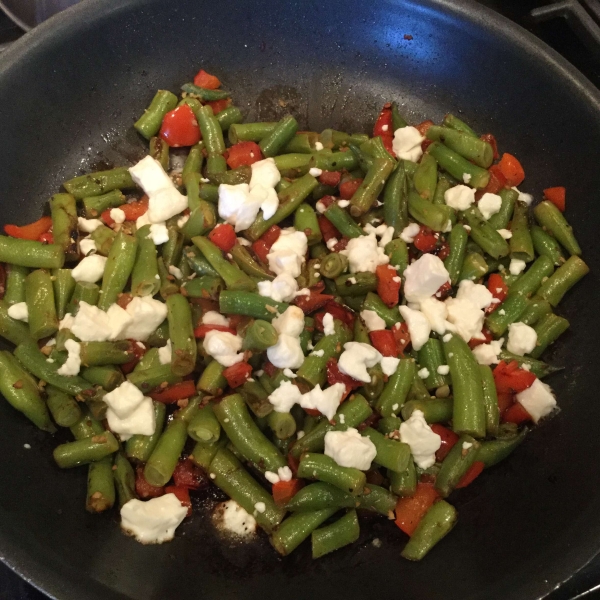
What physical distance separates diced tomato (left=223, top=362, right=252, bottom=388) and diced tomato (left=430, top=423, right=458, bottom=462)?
98 cm

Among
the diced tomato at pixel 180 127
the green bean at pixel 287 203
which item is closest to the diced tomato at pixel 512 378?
the green bean at pixel 287 203

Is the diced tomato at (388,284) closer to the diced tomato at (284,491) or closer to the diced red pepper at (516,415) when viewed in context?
the diced red pepper at (516,415)

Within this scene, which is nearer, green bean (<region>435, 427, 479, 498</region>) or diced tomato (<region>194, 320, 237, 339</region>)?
green bean (<region>435, 427, 479, 498</region>)

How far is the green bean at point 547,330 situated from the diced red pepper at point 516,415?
0.31 metres

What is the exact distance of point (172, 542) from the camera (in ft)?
8.77

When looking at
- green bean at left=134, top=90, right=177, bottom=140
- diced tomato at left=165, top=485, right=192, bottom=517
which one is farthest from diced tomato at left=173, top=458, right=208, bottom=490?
green bean at left=134, top=90, right=177, bottom=140

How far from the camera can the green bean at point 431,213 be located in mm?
3064

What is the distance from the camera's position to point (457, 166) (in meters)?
3.30

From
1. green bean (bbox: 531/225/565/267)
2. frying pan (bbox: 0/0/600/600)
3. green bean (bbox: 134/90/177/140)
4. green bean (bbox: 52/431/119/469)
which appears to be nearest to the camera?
frying pan (bbox: 0/0/600/600)

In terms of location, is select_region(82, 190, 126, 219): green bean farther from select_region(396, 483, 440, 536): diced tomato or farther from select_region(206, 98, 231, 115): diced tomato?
select_region(396, 483, 440, 536): diced tomato

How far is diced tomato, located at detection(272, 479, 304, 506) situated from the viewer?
8.61 feet

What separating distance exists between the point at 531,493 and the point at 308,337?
4.40 feet

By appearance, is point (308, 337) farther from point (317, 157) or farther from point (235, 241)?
point (317, 157)

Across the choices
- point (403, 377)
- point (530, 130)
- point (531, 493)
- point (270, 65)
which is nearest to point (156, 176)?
point (270, 65)
